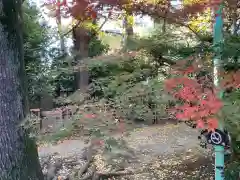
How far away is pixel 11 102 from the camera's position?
135 inches

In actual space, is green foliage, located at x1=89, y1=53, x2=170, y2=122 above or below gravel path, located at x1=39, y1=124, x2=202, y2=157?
above

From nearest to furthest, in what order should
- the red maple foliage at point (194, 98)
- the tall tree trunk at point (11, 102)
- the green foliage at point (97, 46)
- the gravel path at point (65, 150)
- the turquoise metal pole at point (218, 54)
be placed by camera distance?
1. the red maple foliage at point (194, 98)
2. the turquoise metal pole at point (218, 54)
3. the tall tree trunk at point (11, 102)
4. the gravel path at point (65, 150)
5. the green foliage at point (97, 46)

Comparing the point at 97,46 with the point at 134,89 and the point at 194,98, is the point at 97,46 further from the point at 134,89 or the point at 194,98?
the point at 194,98

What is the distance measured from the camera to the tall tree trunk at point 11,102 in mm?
3406

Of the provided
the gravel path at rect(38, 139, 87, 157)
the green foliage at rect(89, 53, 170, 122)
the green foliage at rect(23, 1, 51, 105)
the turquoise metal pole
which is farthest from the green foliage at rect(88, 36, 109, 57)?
the turquoise metal pole

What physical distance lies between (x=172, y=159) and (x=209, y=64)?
10.2ft

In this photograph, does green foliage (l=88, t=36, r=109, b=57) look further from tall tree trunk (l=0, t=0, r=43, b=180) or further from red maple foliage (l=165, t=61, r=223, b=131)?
red maple foliage (l=165, t=61, r=223, b=131)

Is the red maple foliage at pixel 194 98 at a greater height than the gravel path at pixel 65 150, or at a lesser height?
greater

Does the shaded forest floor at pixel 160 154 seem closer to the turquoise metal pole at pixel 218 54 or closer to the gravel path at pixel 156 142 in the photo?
the gravel path at pixel 156 142

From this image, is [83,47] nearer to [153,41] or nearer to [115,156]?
[153,41]

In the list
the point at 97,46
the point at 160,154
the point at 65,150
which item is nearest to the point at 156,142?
the point at 160,154

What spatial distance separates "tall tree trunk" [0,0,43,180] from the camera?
11.2 feet

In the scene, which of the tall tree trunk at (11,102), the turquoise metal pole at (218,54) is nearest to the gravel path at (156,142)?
the tall tree trunk at (11,102)

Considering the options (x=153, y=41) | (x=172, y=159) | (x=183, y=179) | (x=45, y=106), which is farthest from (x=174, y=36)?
(x=45, y=106)
